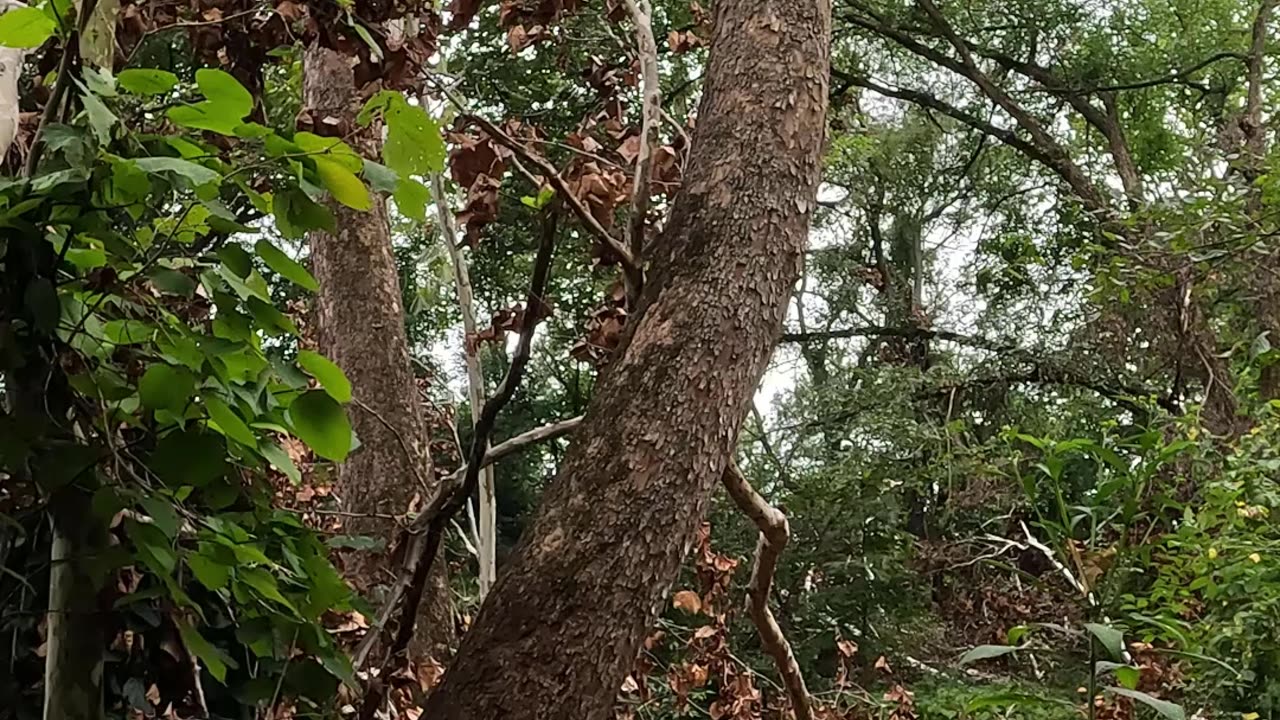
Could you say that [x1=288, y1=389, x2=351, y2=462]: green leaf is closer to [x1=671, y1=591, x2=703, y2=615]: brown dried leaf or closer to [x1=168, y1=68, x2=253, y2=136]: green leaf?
[x1=168, y1=68, x2=253, y2=136]: green leaf

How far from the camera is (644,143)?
4.33 feet

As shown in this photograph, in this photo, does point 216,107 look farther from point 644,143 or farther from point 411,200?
point 644,143

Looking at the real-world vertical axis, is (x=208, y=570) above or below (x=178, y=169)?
below

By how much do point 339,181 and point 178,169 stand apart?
0.36 feet

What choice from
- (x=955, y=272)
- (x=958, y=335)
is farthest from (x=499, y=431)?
(x=955, y=272)

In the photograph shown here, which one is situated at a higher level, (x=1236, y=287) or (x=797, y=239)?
(x=1236, y=287)

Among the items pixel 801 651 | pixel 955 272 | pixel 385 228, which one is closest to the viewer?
pixel 385 228

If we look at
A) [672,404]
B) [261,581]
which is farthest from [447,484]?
[261,581]

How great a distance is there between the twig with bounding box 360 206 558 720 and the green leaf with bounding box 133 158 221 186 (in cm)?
56

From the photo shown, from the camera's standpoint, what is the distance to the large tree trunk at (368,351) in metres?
1.96

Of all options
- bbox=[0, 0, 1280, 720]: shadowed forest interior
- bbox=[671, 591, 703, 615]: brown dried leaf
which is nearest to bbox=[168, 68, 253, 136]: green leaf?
bbox=[0, 0, 1280, 720]: shadowed forest interior

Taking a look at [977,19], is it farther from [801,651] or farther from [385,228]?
[385,228]

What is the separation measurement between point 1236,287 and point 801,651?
7.60 feet

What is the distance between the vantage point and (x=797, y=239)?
117 centimetres
